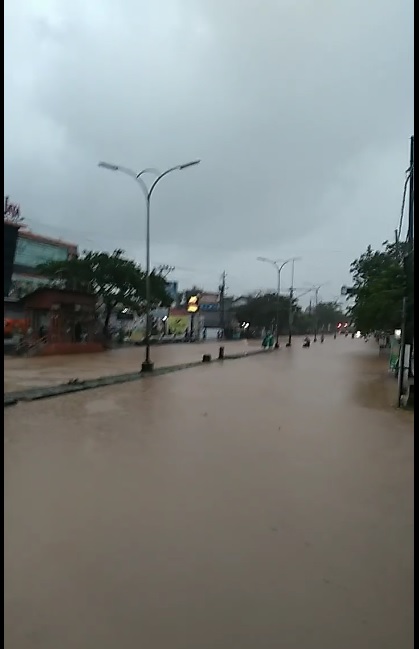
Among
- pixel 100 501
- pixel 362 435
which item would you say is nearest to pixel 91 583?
pixel 100 501

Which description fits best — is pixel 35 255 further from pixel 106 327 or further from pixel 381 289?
pixel 381 289

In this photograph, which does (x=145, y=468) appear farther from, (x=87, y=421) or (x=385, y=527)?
(x=87, y=421)

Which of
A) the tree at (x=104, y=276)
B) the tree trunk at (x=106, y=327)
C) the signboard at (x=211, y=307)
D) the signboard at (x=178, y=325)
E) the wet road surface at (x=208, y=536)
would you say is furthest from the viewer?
the signboard at (x=211, y=307)

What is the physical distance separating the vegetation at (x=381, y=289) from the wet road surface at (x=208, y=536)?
6.93 m

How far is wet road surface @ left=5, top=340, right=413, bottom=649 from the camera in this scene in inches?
138

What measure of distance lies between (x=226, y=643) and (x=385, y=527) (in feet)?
8.26

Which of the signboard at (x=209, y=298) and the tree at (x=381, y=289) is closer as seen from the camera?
the tree at (x=381, y=289)

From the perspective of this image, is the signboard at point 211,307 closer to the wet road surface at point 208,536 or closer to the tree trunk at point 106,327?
the tree trunk at point 106,327

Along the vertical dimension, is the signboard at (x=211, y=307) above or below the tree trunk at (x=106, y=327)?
Answer: above

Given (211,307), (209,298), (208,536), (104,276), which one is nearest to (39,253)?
(104,276)

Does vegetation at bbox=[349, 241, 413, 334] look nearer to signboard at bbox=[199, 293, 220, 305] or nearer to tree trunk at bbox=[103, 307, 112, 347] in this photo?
tree trunk at bbox=[103, 307, 112, 347]

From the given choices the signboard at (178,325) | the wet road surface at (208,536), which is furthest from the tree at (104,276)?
the wet road surface at (208,536)

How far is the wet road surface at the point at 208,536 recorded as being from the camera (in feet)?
11.5

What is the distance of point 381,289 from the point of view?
23219mm
